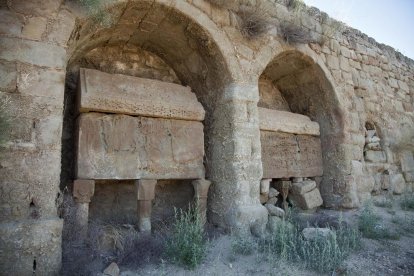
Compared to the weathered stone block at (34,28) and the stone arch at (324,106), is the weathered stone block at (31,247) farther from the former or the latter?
the stone arch at (324,106)

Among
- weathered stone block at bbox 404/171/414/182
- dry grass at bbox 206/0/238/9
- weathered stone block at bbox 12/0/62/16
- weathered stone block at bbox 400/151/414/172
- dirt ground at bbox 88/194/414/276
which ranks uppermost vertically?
dry grass at bbox 206/0/238/9

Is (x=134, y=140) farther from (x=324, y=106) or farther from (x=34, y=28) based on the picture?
(x=324, y=106)

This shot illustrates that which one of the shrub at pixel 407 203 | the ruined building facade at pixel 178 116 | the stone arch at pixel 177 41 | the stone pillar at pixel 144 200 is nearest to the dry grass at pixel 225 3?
the ruined building facade at pixel 178 116

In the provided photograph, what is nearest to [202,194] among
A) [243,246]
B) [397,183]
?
[243,246]

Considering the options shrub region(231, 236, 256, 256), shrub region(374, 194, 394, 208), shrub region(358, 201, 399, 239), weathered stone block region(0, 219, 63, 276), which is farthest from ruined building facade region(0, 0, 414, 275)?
shrub region(358, 201, 399, 239)

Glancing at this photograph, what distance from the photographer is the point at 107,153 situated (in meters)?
3.46

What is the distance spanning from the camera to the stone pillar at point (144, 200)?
11.9 feet

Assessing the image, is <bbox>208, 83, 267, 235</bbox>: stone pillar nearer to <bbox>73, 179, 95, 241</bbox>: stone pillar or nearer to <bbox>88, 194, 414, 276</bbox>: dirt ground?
<bbox>88, 194, 414, 276</bbox>: dirt ground

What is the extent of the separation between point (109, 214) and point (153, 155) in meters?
1.01

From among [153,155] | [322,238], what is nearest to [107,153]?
[153,155]

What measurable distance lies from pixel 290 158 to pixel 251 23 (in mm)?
2214

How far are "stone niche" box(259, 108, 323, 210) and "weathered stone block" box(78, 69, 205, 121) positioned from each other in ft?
4.20

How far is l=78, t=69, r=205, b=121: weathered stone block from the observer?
3.45m

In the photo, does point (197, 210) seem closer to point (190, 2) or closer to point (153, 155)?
point (153, 155)
